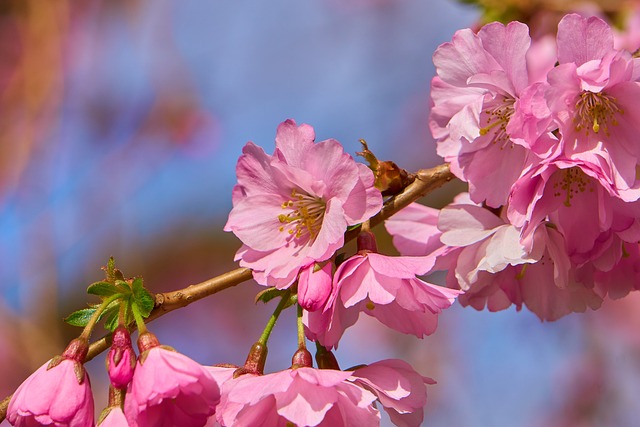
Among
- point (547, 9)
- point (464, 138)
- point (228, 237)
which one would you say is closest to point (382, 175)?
point (464, 138)

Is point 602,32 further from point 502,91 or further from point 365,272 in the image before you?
point 365,272

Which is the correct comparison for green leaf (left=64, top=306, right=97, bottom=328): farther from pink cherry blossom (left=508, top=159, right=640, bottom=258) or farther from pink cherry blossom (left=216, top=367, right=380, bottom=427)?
pink cherry blossom (left=508, top=159, right=640, bottom=258)

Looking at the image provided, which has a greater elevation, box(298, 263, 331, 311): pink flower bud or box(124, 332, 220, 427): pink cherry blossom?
box(298, 263, 331, 311): pink flower bud

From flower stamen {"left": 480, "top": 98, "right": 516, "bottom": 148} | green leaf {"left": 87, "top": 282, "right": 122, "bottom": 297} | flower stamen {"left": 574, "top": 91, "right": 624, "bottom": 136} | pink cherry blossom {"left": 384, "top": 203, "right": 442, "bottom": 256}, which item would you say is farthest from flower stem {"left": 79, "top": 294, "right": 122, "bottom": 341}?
flower stamen {"left": 574, "top": 91, "right": 624, "bottom": 136}

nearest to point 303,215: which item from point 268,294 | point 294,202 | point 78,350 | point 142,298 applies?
point 294,202

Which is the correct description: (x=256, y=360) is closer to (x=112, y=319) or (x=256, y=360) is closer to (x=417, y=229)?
(x=112, y=319)

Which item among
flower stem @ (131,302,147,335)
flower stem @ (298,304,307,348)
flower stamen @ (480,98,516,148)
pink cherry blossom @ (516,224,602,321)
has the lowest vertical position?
pink cherry blossom @ (516,224,602,321)
